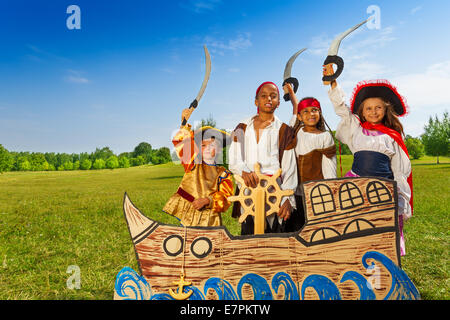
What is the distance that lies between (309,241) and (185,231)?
1089 mm

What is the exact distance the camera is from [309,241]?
2.41 m

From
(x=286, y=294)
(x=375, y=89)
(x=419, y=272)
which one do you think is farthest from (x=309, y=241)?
(x=419, y=272)

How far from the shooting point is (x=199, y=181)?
3.09 meters

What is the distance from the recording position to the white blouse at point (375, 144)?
106 inches

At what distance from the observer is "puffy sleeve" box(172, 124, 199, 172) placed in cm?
310

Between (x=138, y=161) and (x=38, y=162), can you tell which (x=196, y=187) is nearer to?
(x=138, y=161)

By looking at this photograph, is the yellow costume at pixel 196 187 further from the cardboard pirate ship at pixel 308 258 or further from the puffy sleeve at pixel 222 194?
the cardboard pirate ship at pixel 308 258

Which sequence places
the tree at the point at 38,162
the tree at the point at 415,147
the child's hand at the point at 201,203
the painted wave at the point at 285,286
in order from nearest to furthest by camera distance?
the painted wave at the point at 285,286
the child's hand at the point at 201,203
the tree at the point at 415,147
the tree at the point at 38,162

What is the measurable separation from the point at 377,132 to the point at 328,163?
0.56 metres


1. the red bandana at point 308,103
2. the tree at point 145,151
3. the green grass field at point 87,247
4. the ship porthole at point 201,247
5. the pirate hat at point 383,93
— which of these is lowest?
the green grass field at point 87,247

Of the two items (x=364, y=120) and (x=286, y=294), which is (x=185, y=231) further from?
(x=364, y=120)

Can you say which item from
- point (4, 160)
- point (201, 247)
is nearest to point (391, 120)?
point (201, 247)

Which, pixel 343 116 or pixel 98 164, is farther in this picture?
pixel 98 164

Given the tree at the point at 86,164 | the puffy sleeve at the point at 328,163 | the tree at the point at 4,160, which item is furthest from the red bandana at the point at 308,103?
the tree at the point at 86,164
